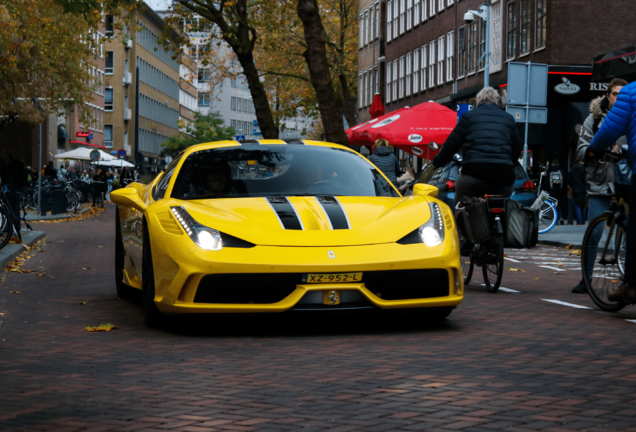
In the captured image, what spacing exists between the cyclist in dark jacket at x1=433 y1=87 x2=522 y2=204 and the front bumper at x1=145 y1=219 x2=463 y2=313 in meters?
3.10

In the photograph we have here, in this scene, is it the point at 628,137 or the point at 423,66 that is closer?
the point at 628,137

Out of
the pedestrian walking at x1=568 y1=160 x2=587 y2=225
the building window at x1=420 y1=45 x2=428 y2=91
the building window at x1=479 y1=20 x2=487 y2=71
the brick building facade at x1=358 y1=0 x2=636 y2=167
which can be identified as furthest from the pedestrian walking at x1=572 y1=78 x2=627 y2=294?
the building window at x1=420 y1=45 x2=428 y2=91

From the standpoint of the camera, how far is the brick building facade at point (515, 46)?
119ft

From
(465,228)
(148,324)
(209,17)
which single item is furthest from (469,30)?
(148,324)

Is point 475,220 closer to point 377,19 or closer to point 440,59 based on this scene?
point 440,59

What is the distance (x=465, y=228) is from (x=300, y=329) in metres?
3.28

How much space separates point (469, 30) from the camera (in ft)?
152

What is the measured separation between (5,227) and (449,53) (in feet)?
115

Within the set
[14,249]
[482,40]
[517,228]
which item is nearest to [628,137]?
[517,228]

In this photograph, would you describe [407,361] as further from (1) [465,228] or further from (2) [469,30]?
(2) [469,30]

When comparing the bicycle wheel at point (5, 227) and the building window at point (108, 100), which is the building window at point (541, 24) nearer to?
the bicycle wheel at point (5, 227)

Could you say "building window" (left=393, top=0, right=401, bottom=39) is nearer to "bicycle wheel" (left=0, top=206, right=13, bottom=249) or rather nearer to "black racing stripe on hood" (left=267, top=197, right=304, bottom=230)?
"bicycle wheel" (left=0, top=206, right=13, bottom=249)

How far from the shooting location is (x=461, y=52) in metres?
47.5

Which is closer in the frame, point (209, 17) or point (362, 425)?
point (362, 425)
